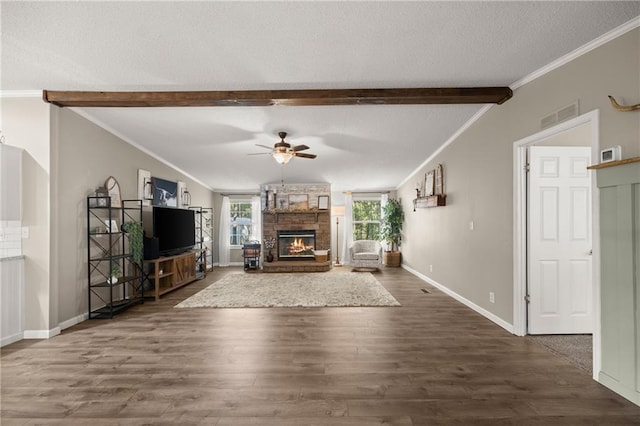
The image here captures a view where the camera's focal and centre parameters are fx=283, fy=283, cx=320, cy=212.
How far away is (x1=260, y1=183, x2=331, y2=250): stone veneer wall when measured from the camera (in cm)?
816

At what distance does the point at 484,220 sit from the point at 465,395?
241 cm

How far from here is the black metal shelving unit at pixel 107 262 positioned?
389cm

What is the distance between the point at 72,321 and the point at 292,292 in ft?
10.1

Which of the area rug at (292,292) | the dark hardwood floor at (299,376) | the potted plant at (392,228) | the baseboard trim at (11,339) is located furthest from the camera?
the potted plant at (392,228)

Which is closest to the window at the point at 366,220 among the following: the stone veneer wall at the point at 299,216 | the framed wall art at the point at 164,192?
the stone veneer wall at the point at 299,216

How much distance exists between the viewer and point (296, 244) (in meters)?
8.19

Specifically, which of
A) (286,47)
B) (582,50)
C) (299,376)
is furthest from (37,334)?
(582,50)

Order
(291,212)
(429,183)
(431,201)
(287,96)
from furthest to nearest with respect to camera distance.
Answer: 1. (291,212)
2. (429,183)
3. (431,201)
4. (287,96)

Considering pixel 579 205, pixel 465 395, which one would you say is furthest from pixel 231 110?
pixel 579 205

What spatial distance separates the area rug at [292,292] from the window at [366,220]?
2.33 m

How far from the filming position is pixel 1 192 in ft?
9.80

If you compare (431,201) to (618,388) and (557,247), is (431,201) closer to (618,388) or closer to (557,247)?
(557,247)

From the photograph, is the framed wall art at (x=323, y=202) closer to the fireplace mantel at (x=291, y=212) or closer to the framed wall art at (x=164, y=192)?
the fireplace mantel at (x=291, y=212)

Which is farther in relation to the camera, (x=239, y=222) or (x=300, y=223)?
(x=239, y=222)
